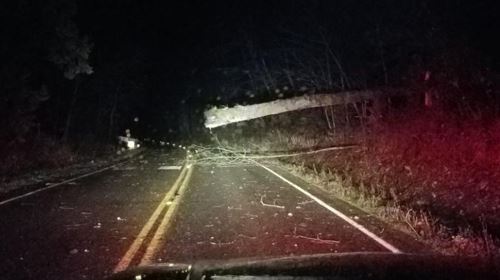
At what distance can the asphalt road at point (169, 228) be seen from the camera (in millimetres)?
8250

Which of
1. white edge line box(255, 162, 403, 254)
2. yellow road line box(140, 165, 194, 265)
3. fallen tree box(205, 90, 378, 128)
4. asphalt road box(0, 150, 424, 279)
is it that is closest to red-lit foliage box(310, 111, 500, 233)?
white edge line box(255, 162, 403, 254)

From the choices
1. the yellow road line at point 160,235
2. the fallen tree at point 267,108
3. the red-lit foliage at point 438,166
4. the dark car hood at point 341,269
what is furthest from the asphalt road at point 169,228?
the fallen tree at point 267,108

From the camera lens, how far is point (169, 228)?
10781mm

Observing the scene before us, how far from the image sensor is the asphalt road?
27.1 feet

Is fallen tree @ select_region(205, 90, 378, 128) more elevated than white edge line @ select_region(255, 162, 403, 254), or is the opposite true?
fallen tree @ select_region(205, 90, 378, 128)

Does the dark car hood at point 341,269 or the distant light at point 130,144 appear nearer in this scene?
the dark car hood at point 341,269

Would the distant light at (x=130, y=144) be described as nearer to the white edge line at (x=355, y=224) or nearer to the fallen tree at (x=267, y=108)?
the fallen tree at (x=267, y=108)

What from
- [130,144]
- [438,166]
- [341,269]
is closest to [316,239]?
[341,269]

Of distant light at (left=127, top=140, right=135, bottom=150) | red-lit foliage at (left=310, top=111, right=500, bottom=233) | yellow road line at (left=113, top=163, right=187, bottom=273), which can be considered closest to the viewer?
yellow road line at (left=113, top=163, right=187, bottom=273)

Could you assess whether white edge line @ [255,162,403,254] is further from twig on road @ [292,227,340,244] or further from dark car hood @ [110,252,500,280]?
dark car hood @ [110,252,500,280]

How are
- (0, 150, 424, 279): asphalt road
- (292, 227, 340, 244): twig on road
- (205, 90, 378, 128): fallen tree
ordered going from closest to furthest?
(0, 150, 424, 279): asphalt road → (292, 227, 340, 244): twig on road → (205, 90, 378, 128): fallen tree

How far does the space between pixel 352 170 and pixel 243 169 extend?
23.2ft

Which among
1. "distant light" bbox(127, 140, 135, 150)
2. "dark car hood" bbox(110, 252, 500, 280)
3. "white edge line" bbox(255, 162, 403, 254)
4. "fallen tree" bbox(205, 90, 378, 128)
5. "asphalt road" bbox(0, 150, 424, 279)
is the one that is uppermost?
"fallen tree" bbox(205, 90, 378, 128)

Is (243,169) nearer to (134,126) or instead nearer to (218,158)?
(218,158)
